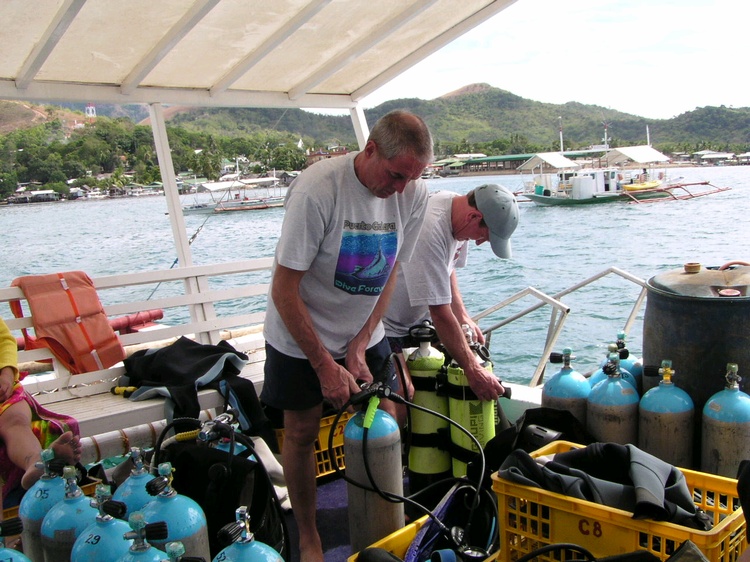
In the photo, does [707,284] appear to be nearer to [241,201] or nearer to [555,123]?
[241,201]

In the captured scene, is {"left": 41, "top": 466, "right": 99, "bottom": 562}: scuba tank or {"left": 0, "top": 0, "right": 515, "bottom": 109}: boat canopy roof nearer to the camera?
{"left": 41, "top": 466, "right": 99, "bottom": 562}: scuba tank

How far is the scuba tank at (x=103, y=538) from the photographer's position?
1.51 meters

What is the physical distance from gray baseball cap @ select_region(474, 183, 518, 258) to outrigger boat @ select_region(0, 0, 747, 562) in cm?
113

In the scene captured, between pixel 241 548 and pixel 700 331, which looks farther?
pixel 700 331

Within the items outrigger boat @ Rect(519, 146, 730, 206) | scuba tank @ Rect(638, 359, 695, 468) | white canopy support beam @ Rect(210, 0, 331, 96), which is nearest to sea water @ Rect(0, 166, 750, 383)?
outrigger boat @ Rect(519, 146, 730, 206)

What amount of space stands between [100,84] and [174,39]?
887mm

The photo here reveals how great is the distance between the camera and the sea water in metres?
15.0

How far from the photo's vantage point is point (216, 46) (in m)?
4.36

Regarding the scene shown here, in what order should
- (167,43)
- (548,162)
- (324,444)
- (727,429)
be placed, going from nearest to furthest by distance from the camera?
(727,429)
(324,444)
(167,43)
(548,162)

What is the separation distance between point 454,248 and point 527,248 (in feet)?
93.2

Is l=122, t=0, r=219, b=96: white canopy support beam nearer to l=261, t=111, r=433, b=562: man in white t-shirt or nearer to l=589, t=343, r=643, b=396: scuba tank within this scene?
l=261, t=111, r=433, b=562: man in white t-shirt

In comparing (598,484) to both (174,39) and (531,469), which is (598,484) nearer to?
(531,469)

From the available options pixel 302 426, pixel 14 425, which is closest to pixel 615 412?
pixel 302 426

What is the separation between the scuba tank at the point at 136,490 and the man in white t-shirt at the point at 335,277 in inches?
26.5
